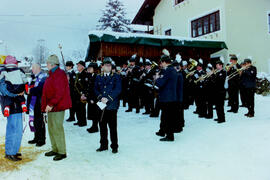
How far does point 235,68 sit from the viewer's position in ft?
32.8

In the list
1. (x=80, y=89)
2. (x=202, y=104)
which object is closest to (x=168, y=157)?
(x=80, y=89)

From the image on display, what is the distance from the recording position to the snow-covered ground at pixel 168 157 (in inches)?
151

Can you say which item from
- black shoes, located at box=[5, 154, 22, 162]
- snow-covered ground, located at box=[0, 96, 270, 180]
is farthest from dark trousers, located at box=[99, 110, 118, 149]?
black shoes, located at box=[5, 154, 22, 162]

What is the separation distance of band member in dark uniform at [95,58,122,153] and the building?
13.4m

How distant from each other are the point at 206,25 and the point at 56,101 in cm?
1588

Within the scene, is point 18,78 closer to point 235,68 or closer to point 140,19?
point 235,68

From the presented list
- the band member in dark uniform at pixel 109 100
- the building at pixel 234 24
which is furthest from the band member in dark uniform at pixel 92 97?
the building at pixel 234 24

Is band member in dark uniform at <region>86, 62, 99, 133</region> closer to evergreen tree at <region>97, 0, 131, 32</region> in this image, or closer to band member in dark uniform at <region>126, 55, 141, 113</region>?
band member in dark uniform at <region>126, 55, 141, 113</region>

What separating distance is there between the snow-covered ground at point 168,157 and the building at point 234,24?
1121 cm

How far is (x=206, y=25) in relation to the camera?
1792 centimetres

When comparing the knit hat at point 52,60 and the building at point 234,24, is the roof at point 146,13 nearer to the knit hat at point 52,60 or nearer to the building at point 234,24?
the building at point 234,24

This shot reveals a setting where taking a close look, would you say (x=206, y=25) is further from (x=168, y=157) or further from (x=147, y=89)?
(x=168, y=157)

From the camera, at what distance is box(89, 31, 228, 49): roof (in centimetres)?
1148

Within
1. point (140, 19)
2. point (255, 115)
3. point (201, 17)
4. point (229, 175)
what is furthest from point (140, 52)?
point (140, 19)
